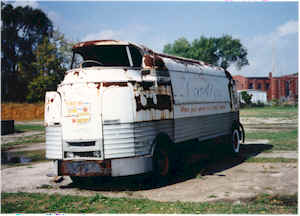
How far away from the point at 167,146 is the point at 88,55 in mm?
3132

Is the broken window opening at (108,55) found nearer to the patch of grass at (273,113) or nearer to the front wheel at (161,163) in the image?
the front wheel at (161,163)

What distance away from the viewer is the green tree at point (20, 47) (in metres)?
32.4

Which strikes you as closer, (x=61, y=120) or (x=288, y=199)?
(x=288, y=199)

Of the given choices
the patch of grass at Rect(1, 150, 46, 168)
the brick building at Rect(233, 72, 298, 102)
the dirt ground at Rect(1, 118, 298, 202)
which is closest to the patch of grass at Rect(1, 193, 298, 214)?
the dirt ground at Rect(1, 118, 298, 202)

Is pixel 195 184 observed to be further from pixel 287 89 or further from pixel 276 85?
pixel 276 85

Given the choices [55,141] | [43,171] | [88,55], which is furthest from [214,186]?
[43,171]

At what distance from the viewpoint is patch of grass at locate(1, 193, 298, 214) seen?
655cm

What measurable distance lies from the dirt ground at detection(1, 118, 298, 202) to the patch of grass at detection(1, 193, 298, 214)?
443mm

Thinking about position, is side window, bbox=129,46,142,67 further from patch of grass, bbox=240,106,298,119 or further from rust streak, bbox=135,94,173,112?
patch of grass, bbox=240,106,298,119

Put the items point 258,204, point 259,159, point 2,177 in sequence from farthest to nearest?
point 259,159, point 2,177, point 258,204

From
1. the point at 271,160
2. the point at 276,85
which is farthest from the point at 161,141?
the point at 276,85

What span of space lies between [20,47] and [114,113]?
115 ft

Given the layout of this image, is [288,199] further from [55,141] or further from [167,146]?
[55,141]

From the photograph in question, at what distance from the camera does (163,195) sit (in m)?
7.87
